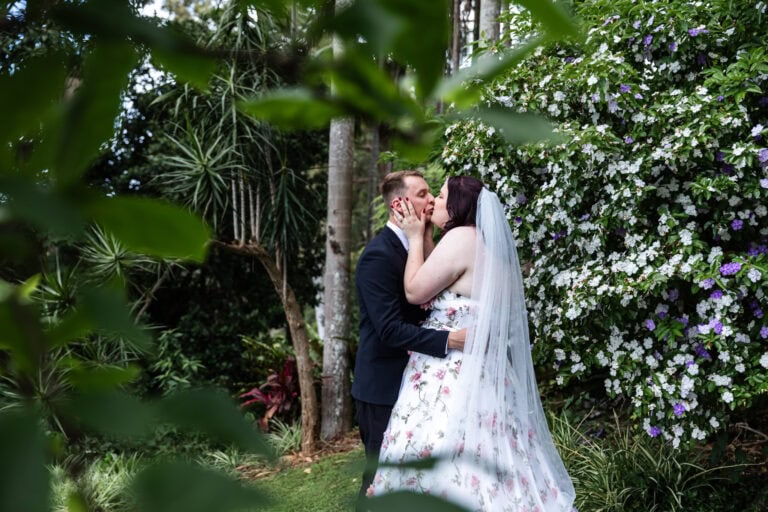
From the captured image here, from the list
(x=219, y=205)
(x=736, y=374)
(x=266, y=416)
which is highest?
(x=219, y=205)

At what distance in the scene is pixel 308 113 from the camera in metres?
0.38

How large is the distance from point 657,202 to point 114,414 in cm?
379

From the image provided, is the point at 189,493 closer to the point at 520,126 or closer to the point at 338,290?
the point at 520,126

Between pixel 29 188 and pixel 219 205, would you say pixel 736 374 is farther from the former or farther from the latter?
pixel 219 205

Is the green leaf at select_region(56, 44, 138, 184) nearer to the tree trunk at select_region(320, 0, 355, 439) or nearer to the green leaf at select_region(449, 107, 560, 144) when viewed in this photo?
the green leaf at select_region(449, 107, 560, 144)

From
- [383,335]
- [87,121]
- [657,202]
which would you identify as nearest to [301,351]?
[383,335]

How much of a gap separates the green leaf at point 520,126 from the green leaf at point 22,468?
247 millimetres

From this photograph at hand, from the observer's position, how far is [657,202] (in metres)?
3.69

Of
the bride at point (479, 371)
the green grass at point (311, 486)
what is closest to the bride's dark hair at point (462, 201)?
the bride at point (479, 371)

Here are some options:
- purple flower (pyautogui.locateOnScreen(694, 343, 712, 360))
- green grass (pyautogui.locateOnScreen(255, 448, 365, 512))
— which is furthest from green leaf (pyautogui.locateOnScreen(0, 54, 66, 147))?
purple flower (pyautogui.locateOnScreen(694, 343, 712, 360))

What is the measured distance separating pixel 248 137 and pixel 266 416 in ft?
8.64

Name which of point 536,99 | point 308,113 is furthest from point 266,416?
point 308,113

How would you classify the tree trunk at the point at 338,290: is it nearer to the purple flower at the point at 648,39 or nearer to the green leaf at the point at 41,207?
the purple flower at the point at 648,39

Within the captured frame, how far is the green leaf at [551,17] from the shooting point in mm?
302
